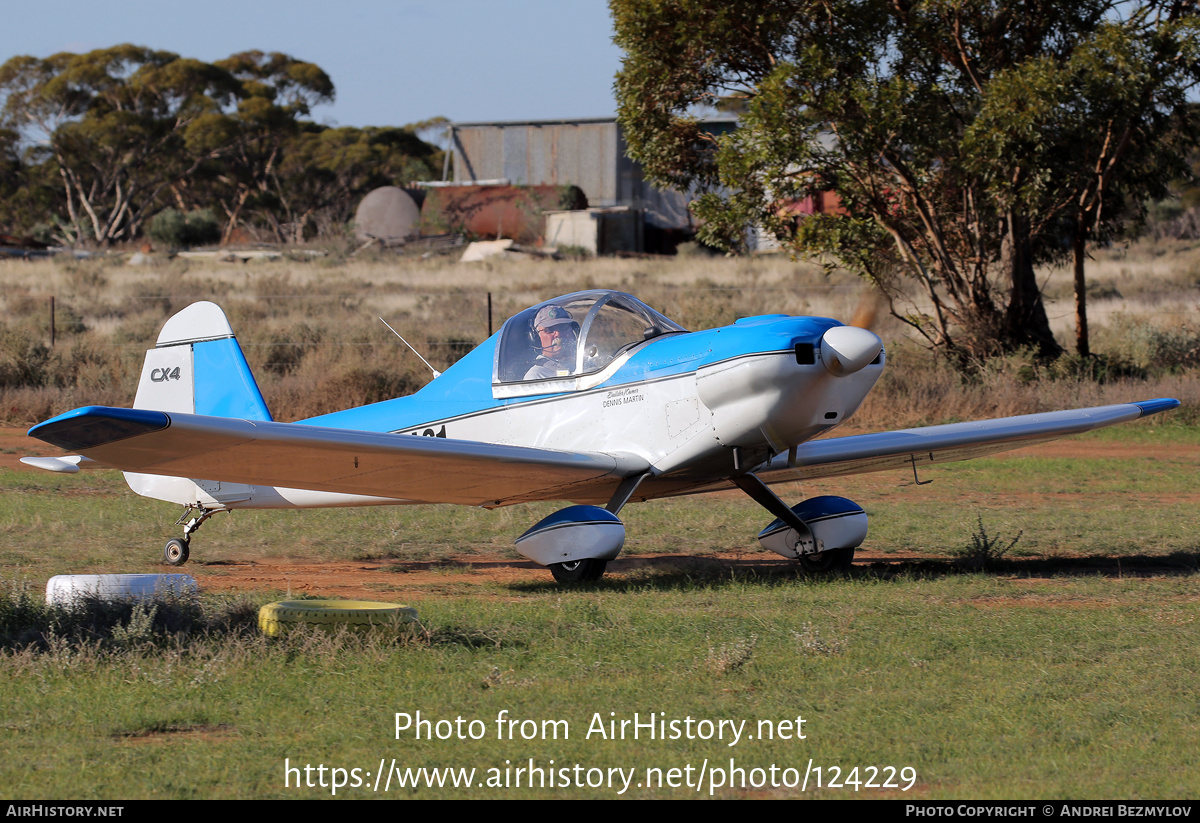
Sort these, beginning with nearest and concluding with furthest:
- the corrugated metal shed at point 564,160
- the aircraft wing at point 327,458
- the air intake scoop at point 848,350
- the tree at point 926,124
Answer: the aircraft wing at point 327,458 < the air intake scoop at point 848,350 < the tree at point 926,124 < the corrugated metal shed at point 564,160

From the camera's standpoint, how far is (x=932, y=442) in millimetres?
9180

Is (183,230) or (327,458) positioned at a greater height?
(183,230)

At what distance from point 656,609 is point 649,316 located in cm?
259

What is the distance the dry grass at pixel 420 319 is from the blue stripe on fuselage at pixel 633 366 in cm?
969

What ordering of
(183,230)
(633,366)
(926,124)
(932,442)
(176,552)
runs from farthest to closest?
(183,230) → (926,124) → (176,552) → (932,442) → (633,366)

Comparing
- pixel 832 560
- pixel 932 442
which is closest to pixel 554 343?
pixel 832 560

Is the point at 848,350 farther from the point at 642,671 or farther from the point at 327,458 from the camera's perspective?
the point at 327,458

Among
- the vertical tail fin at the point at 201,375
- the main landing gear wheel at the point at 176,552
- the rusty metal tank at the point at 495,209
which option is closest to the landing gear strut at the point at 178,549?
the main landing gear wheel at the point at 176,552

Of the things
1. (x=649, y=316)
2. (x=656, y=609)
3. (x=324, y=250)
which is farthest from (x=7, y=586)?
(x=324, y=250)

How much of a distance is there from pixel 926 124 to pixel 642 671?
44.0 ft

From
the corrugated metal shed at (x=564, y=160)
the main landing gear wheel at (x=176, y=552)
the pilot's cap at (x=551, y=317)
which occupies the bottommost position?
the main landing gear wheel at (x=176, y=552)

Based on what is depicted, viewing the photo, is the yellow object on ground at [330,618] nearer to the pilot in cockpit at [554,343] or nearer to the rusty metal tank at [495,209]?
the pilot in cockpit at [554,343]

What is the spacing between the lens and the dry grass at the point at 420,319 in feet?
60.6

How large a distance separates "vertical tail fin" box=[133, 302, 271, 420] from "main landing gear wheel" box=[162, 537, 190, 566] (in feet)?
3.74
